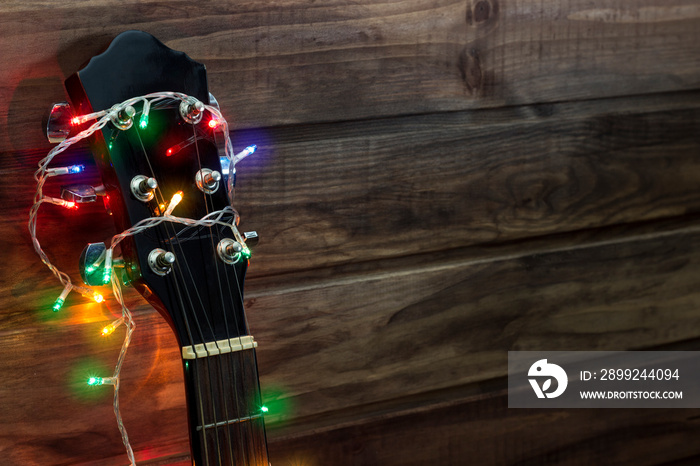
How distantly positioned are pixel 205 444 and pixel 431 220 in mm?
403

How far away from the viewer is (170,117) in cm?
61

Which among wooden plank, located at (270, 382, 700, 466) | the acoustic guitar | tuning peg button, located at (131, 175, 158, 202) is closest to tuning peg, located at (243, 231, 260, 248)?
the acoustic guitar

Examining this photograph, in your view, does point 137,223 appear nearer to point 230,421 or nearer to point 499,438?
point 230,421

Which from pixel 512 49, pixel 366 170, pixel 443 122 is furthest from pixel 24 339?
pixel 512 49

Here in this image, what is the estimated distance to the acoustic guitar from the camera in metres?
0.59

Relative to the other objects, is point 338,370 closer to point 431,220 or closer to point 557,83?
point 431,220

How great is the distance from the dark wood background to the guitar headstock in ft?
0.37

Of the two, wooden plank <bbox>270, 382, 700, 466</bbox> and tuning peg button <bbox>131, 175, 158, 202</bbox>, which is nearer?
tuning peg button <bbox>131, 175, 158, 202</bbox>

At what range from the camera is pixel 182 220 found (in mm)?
602

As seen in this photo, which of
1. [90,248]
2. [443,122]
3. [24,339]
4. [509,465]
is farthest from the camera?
[509,465]

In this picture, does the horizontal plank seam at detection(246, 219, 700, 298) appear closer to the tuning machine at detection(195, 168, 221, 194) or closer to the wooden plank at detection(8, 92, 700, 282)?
the wooden plank at detection(8, 92, 700, 282)
